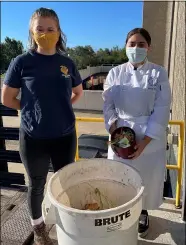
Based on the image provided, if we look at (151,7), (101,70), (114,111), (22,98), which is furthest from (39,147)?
(101,70)

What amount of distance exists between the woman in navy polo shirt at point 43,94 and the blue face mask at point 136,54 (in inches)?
18.7

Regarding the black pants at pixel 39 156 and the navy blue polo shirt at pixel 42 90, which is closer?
the navy blue polo shirt at pixel 42 90

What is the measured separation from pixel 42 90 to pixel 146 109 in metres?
0.83

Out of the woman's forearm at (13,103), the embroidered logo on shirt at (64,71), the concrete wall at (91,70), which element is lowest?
the woman's forearm at (13,103)

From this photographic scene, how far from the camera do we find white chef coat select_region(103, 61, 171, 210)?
83.4 inches

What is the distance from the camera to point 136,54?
2.17 meters

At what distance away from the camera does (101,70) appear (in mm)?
30797

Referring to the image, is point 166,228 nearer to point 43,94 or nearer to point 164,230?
point 164,230

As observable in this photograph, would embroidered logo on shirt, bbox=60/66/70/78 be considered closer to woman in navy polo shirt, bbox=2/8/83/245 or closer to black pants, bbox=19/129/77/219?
woman in navy polo shirt, bbox=2/8/83/245

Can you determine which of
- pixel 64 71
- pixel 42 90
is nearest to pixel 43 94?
pixel 42 90

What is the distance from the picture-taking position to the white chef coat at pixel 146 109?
2119 mm

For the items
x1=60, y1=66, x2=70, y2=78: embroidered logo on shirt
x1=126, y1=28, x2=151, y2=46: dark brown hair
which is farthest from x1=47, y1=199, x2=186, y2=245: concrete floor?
x1=126, y1=28, x2=151, y2=46: dark brown hair

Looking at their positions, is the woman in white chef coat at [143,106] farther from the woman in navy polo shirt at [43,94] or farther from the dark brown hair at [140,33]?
the woman in navy polo shirt at [43,94]

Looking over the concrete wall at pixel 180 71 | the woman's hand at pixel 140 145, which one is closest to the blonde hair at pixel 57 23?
the woman's hand at pixel 140 145
